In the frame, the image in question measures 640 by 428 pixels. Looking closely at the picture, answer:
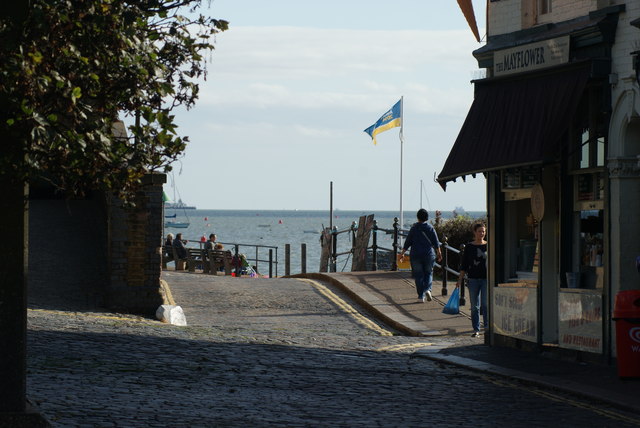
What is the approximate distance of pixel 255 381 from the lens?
11.8 m

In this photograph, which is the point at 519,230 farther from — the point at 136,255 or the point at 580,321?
the point at 136,255

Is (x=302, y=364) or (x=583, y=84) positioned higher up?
(x=583, y=84)

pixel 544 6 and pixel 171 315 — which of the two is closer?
pixel 544 6

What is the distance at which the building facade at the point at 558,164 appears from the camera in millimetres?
13547

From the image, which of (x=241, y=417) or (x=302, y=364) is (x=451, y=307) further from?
(x=241, y=417)

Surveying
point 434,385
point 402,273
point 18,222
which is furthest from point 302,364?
point 402,273

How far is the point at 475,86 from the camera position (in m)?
16.4

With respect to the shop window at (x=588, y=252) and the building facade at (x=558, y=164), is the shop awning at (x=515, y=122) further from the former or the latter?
the shop window at (x=588, y=252)

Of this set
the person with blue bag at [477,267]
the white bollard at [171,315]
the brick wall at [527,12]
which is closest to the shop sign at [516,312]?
the person with blue bag at [477,267]

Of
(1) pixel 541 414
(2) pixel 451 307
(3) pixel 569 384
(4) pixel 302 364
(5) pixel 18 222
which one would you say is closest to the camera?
(5) pixel 18 222

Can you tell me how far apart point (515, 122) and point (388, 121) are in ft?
80.3

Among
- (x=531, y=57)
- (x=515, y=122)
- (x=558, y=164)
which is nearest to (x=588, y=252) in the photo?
(x=558, y=164)

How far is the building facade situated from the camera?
1355 cm

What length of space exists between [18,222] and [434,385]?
535 centimetres
